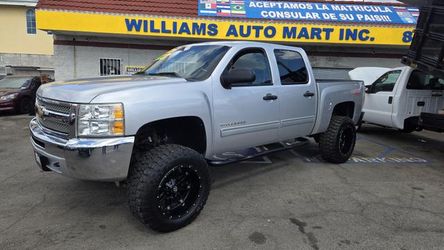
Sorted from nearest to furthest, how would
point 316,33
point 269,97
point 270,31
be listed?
point 269,97, point 270,31, point 316,33

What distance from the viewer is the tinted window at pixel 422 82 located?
8.28 meters

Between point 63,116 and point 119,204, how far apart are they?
4.79 feet

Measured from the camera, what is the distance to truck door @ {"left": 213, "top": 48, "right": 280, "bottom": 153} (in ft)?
13.9

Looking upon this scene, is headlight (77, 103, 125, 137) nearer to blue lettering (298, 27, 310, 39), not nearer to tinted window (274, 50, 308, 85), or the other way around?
tinted window (274, 50, 308, 85)

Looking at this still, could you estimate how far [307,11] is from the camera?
1416cm

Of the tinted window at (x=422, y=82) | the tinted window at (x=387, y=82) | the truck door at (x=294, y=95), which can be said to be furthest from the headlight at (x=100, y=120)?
the tinted window at (x=387, y=82)

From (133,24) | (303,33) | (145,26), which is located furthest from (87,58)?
(303,33)

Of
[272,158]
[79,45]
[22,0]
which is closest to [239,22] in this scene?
[79,45]

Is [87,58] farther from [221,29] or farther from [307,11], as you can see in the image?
[307,11]

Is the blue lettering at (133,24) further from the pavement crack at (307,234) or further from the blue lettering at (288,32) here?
the pavement crack at (307,234)

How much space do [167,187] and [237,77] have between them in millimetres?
1437

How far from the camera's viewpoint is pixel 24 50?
2730 centimetres

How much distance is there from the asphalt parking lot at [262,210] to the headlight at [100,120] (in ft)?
3.61

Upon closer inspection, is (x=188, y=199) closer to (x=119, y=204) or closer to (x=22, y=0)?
(x=119, y=204)
